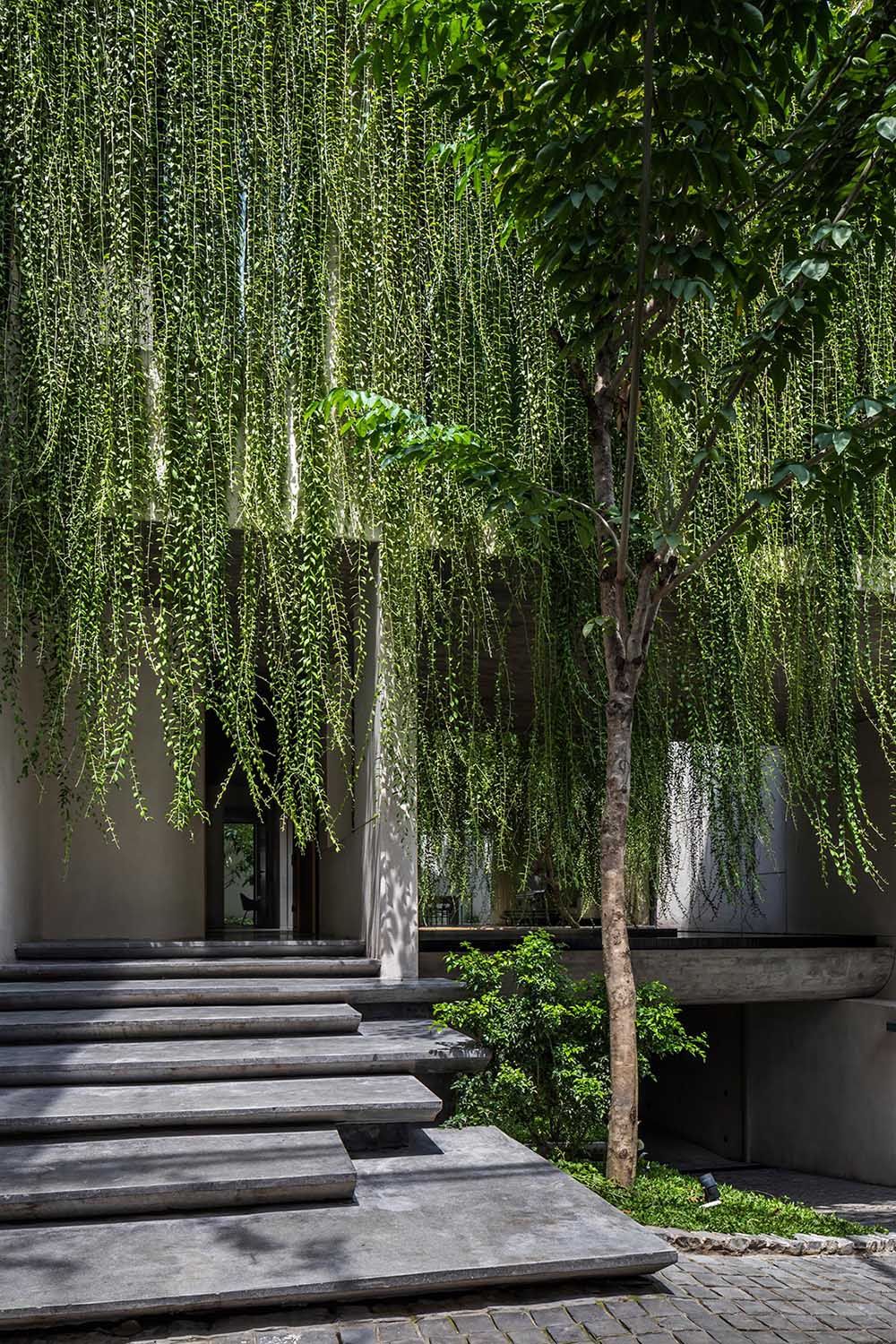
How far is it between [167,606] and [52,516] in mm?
627

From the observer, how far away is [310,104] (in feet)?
17.7

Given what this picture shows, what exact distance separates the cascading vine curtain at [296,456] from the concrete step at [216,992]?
0.79 meters

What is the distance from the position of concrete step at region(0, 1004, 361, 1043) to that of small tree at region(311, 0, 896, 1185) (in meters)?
1.28

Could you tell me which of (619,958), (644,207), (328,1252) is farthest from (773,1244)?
(644,207)

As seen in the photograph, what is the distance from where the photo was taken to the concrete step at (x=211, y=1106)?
3807 mm

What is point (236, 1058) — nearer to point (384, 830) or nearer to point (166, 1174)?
point (166, 1174)

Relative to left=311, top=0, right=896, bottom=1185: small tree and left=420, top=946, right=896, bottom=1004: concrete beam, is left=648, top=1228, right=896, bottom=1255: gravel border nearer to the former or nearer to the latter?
left=311, top=0, right=896, bottom=1185: small tree

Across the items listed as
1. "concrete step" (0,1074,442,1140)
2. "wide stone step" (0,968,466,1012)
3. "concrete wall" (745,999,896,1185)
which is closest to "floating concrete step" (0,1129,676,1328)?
"concrete step" (0,1074,442,1140)

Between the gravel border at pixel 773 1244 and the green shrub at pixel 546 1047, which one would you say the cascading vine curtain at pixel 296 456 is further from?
the gravel border at pixel 773 1244

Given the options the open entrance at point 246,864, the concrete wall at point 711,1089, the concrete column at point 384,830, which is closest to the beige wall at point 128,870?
the concrete column at point 384,830

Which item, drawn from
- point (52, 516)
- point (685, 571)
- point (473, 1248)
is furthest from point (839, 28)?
point (473, 1248)

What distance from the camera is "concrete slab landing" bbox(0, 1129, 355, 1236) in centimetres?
334

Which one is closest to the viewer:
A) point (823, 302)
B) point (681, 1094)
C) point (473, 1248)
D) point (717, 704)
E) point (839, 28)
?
point (473, 1248)

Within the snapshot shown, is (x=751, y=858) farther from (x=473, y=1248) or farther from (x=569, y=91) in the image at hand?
(x=569, y=91)
